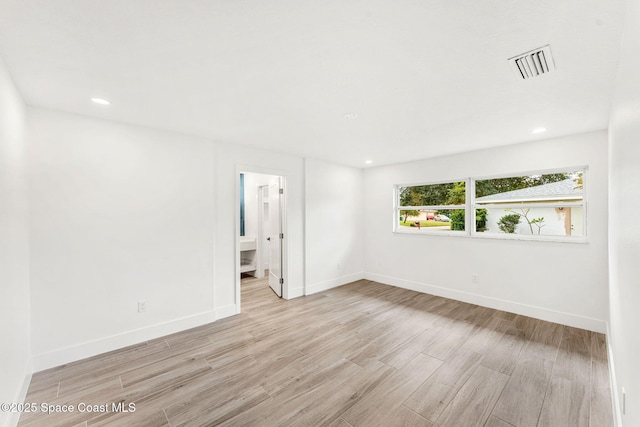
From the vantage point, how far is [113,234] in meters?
2.79

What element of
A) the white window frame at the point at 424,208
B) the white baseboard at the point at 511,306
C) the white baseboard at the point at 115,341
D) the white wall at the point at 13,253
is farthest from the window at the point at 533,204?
the white wall at the point at 13,253

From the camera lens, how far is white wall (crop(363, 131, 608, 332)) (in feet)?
10.3

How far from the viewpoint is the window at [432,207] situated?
4.42 metres

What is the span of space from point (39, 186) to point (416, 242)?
5.13 meters

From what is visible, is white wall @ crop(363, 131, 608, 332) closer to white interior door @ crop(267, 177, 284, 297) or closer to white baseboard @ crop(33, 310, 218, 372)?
white interior door @ crop(267, 177, 284, 297)

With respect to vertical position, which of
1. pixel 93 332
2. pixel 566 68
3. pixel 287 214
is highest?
pixel 566 68

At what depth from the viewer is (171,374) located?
7.74 ft

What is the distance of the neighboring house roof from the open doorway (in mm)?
3521

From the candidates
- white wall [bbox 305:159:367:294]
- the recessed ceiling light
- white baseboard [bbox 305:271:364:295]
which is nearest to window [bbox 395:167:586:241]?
white wall [bbox 305:159:367:294]

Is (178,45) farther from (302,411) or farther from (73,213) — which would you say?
(302,411)

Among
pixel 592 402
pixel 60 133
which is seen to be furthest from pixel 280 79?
pixel 592 402

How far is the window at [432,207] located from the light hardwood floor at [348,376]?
1705 mm

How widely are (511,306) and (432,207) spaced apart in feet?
6.31

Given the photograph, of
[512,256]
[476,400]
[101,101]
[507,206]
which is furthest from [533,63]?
[101,101]
